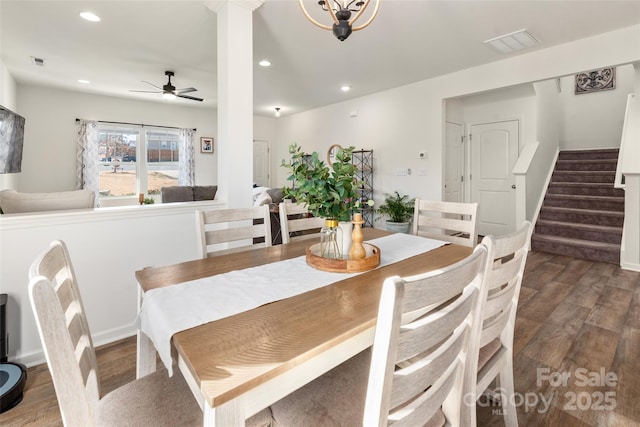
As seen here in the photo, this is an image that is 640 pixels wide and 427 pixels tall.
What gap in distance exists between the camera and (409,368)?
69cm

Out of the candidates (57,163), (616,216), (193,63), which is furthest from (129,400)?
(57,163)

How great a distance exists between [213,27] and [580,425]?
13.1ft

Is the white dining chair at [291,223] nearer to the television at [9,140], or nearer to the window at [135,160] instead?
the television at [9,140]

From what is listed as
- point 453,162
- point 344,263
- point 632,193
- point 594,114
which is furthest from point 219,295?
point 594,114

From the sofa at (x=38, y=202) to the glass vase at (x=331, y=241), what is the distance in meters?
1.90

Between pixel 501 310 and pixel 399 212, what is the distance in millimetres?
3973

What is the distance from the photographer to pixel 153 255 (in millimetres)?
2244

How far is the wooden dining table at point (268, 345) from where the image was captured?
0.64 m

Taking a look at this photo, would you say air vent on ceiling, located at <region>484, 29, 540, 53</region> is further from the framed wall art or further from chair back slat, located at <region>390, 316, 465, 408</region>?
the framed wall art

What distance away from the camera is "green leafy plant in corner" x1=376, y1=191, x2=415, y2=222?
16.3 feet

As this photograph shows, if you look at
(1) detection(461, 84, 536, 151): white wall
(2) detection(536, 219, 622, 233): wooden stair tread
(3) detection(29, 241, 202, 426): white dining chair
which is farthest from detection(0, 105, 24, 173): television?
(2) detection(536, 219, 622, 233): wooden stair tread

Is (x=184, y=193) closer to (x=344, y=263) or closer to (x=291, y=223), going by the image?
(x=291, y=223)

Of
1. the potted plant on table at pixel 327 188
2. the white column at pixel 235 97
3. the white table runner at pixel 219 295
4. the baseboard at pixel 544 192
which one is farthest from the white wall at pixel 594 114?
the white table runner at pixel 219 295

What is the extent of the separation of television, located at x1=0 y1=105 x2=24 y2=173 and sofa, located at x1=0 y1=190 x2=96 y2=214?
0.78ft
